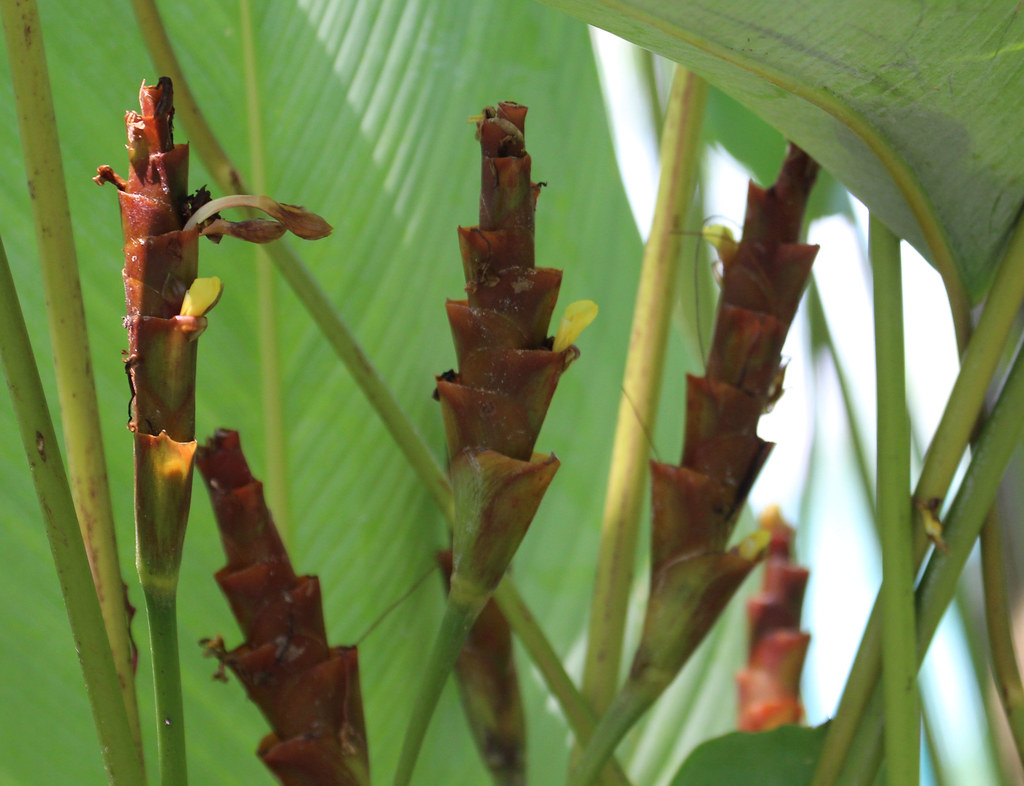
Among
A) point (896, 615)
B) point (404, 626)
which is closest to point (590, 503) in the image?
point (404, 626)

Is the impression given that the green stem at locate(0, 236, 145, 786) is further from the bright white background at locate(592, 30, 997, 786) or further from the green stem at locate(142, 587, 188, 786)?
the bright white background at locate(592, 30, 997, 786)

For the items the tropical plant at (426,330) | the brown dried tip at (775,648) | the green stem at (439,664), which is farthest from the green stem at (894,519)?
the brown dried tip at (775,648)

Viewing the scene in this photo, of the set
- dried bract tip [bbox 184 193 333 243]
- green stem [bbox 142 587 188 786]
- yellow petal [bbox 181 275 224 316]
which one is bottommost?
green stem [bbox 142 587 188 786]

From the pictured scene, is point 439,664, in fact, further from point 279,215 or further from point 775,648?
point 775,648

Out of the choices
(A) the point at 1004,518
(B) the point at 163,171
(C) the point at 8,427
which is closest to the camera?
(B) the point at 163,171

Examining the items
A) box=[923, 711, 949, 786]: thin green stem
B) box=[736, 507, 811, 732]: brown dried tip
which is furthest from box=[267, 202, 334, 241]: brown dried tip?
box=[923, 711, 949, 786]: thin green stem

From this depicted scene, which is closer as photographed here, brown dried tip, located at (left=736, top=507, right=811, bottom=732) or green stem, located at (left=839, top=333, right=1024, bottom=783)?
green stem, located at (left=839, top=333, right=1024, bottom=783)

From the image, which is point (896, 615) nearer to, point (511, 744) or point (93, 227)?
point (511, 744)

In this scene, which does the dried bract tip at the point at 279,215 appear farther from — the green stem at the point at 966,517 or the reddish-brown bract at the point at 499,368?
the green stem at the point at 966,517
